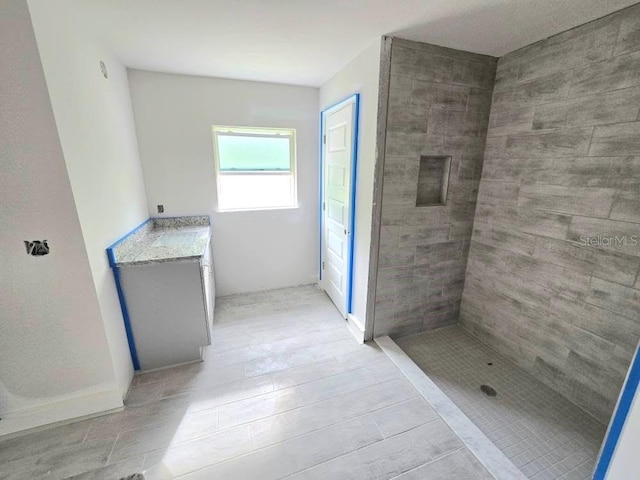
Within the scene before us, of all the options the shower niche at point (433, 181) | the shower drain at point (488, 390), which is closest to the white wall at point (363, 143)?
the shower niche at point (433, 181)

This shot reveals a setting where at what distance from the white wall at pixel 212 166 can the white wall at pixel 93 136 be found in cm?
37

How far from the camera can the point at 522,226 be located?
203 cm

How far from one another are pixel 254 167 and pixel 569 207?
9.32 ft

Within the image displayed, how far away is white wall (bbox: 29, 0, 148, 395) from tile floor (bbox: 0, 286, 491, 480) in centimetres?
35

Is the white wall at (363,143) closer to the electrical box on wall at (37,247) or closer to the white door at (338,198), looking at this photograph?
the white door at (338,198)

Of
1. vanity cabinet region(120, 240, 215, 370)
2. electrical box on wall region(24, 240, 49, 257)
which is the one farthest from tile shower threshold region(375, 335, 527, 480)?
electrical box on wall region(24, 240, 49, 257)

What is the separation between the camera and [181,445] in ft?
4.81

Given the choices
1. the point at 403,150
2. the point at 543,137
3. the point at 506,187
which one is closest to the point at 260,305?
the point at 403,150

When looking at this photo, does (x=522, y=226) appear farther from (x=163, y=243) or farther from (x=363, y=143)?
(x=163, y=243)

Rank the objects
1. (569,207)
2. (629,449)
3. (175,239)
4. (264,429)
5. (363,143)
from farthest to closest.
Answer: (175,239) → (363,143) → (569,207) → (264,429) → (629,449)

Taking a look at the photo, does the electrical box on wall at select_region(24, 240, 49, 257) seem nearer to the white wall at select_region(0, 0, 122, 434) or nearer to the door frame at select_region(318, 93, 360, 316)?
the white wall at select_region(0, 0, 122, 434)

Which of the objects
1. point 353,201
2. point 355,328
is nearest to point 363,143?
point 353,201

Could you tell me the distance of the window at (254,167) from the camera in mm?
2877

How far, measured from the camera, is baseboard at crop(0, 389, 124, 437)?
59.8 inches
